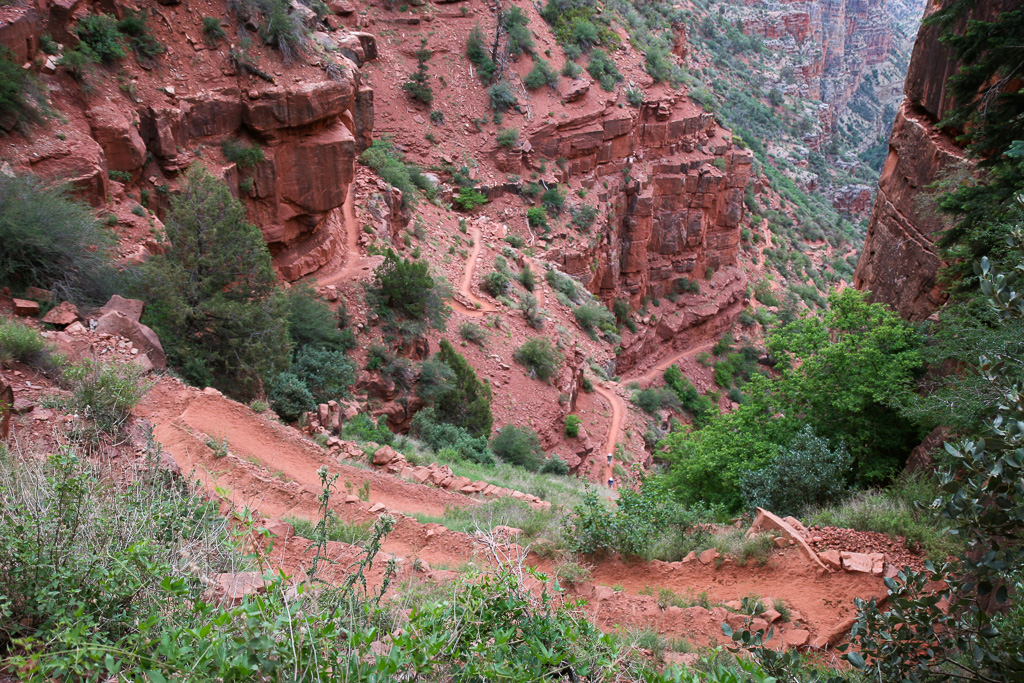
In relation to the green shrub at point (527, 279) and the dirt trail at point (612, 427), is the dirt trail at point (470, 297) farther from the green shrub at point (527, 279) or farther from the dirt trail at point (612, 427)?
the dirt trail at point (612, 427)

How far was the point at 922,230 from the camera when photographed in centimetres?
1214

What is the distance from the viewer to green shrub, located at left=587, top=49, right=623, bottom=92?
34.6 metres

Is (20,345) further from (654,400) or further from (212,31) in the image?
(654,400)

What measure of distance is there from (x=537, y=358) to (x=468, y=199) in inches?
428

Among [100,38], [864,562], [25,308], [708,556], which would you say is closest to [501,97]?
[100,38]

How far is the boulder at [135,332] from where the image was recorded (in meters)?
9.80

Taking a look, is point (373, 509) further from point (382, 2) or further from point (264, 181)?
point (382, 2)

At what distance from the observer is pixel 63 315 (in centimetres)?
973

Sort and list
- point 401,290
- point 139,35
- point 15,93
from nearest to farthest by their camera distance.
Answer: point 15,93
point 139,35
point 401,290

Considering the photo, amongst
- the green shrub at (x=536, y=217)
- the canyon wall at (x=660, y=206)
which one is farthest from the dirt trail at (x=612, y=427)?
the green shrub at (x=536, y=217)

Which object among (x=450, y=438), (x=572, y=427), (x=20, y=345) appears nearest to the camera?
(x=20, y=345)

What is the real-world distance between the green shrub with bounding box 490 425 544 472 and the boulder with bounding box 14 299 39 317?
10706mm

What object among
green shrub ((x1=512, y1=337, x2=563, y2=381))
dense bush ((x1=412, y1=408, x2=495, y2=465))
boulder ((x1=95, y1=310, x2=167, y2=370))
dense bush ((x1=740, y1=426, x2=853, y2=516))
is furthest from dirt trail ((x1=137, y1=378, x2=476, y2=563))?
green shrub ((x1=512, y1=337, x2=563, y2=381))

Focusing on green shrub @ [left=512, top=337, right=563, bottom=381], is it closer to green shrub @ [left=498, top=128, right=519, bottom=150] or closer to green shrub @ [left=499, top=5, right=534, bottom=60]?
green shrub @ [left=498, top=128, right=519, bottom=150]
